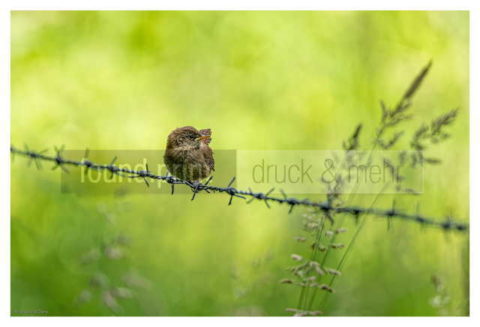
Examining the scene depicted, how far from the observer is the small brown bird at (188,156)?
3367 mm

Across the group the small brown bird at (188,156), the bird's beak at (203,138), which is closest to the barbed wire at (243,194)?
the small brown bird at (188,156)

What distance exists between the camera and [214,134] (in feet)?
13.3

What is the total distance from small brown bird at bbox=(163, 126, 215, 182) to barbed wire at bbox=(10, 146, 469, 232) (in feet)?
0.22

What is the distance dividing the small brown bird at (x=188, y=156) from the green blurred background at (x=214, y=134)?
0.41m

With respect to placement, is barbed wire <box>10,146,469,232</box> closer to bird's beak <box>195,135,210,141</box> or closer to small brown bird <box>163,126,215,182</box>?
small brown bird <box>163,126,215,182</box>

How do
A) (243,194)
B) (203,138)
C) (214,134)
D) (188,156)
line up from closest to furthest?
(243,194)
(188,156)
(203,138)
(214,134)

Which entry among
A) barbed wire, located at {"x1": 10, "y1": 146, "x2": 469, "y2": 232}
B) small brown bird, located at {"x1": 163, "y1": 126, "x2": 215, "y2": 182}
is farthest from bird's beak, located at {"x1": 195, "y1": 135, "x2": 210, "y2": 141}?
barbed wire, located at {"x1": 10, "y1": 146, "x2": 469, "y2": 232}

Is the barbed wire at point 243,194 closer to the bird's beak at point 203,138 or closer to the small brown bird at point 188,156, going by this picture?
the small brown bird at point 188,156

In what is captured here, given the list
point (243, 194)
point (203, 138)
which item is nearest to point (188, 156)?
point (203, 138)

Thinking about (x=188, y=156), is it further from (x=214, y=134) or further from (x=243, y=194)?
(x=214, y=134)

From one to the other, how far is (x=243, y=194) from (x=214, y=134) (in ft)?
3.63

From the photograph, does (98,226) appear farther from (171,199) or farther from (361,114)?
(361,114)
